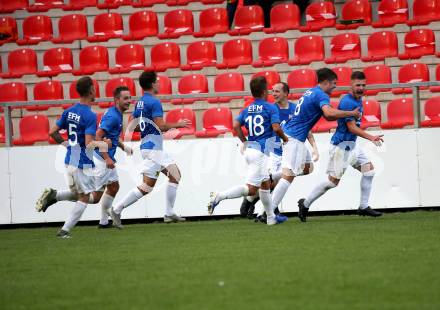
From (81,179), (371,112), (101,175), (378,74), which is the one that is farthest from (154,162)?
(378,74)

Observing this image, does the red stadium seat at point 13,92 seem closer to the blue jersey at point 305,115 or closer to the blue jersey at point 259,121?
the blue jersey at point 259,121

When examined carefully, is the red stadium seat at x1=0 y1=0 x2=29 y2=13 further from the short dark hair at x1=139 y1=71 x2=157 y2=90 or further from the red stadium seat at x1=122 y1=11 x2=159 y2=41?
the short dark hair at x1=139 y1=71 x2=157 y2=90

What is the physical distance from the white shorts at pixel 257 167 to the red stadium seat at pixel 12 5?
34.5 feet

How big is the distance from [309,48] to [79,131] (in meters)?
7.51

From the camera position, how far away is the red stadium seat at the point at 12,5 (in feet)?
66.2

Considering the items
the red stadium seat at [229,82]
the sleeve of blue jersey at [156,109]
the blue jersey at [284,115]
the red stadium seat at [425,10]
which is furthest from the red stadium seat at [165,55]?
the sleeve of blue jersey at [156,109]

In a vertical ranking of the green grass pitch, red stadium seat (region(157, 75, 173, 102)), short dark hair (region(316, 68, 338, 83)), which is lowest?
the green grass pitch

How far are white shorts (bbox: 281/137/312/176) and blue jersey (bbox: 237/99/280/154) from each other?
386 millimetres

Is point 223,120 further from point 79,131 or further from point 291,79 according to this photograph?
point 79,131

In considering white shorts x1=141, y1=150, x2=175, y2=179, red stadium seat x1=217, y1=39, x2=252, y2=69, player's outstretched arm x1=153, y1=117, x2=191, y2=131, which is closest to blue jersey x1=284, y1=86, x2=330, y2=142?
player's outstretched arm x1=153, y1=117, x2=191, y2=131

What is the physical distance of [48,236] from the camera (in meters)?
11.8

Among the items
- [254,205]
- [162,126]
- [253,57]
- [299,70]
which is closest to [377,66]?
[299,70]

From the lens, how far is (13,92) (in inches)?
695

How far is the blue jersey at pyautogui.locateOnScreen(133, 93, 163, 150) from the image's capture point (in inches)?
470
